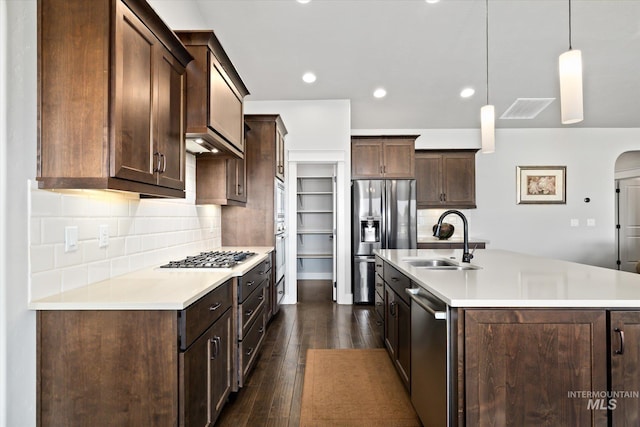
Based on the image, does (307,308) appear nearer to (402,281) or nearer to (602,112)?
(402,281)

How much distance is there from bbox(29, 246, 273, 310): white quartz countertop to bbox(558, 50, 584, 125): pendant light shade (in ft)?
7.60

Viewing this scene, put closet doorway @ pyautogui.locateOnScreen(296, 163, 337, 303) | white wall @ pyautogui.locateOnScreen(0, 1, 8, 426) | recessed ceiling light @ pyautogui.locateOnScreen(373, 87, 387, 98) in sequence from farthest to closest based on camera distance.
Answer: closet doorway @ pyautogui.locateOnScreen(296, 163, 337, 303) < recessed ceiling light @ pyautogui.locateOnScreen(373, 87, 387, 98) < white wall @ pyautogui.locateOnScreen(0, 1, 8, 426)

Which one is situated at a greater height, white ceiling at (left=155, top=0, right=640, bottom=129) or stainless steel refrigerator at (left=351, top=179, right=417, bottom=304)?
white ceiling at (left=155, top=0, right=640, bottom=129)

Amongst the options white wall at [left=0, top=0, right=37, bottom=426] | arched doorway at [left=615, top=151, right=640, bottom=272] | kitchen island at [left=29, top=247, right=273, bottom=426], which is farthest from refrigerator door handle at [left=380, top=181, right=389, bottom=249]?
arched doorway at [left=615, top=151, right=640, bottom=272]

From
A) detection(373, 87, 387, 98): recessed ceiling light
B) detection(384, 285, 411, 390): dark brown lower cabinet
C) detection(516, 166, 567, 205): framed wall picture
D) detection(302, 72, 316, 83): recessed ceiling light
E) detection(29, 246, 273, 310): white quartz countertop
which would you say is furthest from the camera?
detection(516, 166, 567, 205): framed wall picture

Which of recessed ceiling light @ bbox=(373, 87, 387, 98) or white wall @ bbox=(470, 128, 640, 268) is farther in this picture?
white wall @ bbox=(470, 128, 640, 268)

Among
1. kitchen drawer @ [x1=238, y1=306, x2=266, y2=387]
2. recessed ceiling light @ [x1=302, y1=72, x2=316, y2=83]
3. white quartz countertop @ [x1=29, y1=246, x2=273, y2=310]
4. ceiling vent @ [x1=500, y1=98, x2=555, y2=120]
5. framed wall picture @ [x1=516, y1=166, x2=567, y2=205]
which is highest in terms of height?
recessed ceiling light @ [x1=302, y1=72, x2=316, y2=83]

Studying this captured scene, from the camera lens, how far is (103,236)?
1.84 metres

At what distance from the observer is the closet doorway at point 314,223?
6621 mm

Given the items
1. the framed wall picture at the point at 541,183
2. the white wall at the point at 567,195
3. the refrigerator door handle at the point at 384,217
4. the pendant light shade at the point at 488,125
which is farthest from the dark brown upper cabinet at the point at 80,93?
the framed wall picture at the point at 541,183

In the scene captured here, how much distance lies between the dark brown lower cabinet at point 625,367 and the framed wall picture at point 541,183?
5.21 meters

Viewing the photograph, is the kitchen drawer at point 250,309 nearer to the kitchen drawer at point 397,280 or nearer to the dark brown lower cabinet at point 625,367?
the kitchen drawer at point 397,280

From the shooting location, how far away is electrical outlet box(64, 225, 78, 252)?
1.58 meters

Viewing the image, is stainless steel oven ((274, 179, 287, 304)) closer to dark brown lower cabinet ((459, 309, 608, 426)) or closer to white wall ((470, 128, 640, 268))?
dark brown lower cabinet ((459, 309, 608, 426))
